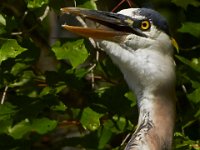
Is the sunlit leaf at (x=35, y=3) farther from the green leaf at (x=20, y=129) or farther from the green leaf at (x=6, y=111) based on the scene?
the green leaf at (x=20, y=129)

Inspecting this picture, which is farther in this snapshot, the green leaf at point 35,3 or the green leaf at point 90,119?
the green leaf at point 90,119

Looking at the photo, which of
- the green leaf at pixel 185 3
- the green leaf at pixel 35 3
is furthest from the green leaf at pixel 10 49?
the green leaf at pixel 185 3

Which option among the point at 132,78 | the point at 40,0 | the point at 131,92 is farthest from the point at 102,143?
the point at 40,0

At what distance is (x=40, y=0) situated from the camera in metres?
3.53

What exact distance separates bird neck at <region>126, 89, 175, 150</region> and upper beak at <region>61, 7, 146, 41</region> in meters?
0.28

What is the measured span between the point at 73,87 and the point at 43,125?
225 mm

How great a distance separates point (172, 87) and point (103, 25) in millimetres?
395

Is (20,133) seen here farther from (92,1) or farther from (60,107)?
(92,1)

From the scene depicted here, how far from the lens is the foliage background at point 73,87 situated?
3641 mm

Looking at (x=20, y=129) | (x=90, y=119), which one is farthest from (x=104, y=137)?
(x=20, y=129)

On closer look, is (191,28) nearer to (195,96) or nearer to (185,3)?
(185,3)

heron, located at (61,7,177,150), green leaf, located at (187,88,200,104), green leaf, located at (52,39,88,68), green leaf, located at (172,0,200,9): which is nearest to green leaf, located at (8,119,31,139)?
green leaf, located at (52,39,88,68)

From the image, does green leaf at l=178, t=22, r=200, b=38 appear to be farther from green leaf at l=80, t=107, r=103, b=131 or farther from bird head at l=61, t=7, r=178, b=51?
green leaf at l=80, t=107, r=103, b=131

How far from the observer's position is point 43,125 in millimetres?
3867
